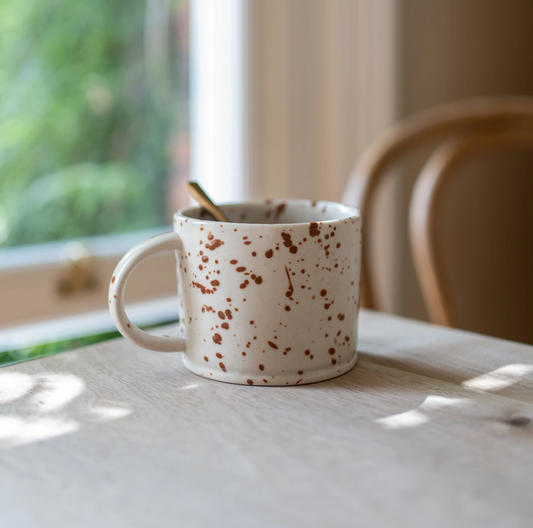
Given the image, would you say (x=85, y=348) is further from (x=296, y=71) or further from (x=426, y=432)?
(x=296, y=71)

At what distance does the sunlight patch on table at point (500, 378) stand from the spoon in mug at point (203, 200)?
20cm

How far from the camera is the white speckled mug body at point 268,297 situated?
0.39 metres

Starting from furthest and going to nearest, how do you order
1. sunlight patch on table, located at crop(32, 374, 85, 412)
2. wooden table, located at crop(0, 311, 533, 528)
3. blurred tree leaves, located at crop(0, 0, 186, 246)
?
blurred tree leaves, located at crop(0, 0, 186, 246) → sunlight patch on table, located at crop(32, 374, 85, 412) → wooden table, located at crop(0, 311, 533, 528)

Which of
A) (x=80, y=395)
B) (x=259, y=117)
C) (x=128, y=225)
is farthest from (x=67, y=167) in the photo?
(x=80, y=395)

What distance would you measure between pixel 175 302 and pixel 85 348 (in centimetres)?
27

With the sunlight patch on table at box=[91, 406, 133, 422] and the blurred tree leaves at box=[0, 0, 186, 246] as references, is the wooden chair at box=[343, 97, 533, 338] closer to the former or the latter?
the sunlight patch on table at box=[91, 406, 133, 422]

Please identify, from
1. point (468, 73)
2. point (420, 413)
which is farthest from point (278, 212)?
point (468, 73)

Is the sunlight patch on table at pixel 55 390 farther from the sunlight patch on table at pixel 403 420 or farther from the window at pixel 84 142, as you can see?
the window at pixel 84 142

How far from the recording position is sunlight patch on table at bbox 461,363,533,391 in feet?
1.33

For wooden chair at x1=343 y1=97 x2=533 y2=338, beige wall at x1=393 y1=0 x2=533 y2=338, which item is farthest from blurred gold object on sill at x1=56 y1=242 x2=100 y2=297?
beige wall at x1=393 y1=0 x2=533 y2=338

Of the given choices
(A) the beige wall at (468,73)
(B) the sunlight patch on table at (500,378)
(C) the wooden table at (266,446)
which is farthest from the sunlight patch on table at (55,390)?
(A) the beige wall at (468,73)

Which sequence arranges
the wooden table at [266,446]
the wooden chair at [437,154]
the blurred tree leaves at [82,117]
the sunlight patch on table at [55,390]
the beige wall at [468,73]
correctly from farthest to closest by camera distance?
the beige wall at [468,73] < the blurred tree leaves at [82,117] < the wooden chair at [437,154] < the sunlight patch on table at [55,390] < the wooden table at [266,446]

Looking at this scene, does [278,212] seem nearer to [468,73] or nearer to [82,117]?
[82,117]

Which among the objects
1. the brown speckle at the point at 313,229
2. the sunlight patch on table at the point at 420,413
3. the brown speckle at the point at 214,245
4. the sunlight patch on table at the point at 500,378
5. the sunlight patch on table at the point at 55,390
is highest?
the brown speckle at the point at 313,229
